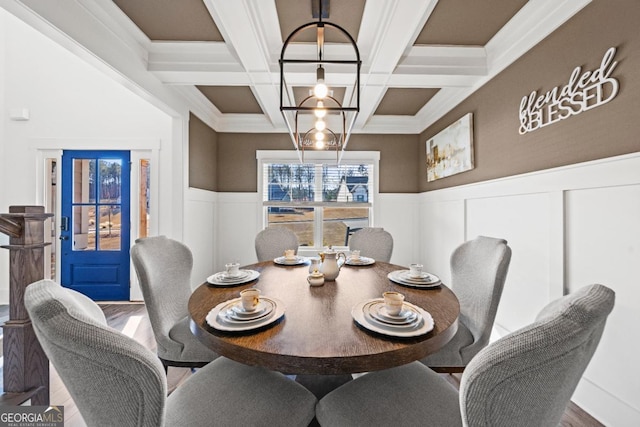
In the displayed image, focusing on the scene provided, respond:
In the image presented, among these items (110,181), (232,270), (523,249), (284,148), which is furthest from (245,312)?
(110,181)

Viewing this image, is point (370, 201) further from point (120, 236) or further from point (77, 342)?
point (77, 342)

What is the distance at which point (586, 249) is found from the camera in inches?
62.3

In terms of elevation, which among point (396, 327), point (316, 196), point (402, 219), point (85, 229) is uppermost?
point (316, 196)

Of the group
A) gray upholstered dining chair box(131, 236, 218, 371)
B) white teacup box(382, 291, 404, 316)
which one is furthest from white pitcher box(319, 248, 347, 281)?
gray upholstered dining chair box(131, 236, 218, 371)

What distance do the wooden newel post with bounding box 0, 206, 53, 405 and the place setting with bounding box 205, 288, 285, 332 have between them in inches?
39.0

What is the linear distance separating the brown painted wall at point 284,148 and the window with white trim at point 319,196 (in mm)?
187

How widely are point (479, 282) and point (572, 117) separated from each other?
1.21m

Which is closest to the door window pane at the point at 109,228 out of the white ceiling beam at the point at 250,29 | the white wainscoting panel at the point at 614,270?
the white ceiling beam at the point at 250,29

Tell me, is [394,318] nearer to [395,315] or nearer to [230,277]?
[395,315]

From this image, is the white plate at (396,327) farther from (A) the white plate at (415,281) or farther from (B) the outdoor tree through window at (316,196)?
(B) the outdoor tree through window at (316,196)

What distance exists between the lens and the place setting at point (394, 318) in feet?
3.00

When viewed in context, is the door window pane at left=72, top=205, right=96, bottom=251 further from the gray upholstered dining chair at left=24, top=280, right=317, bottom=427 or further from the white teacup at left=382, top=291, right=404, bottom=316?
the white teacup at left=382, top=291, right=404, bottom=316

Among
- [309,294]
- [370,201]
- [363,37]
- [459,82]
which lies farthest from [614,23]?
[370,201]

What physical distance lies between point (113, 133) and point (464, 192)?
431 centimetres
